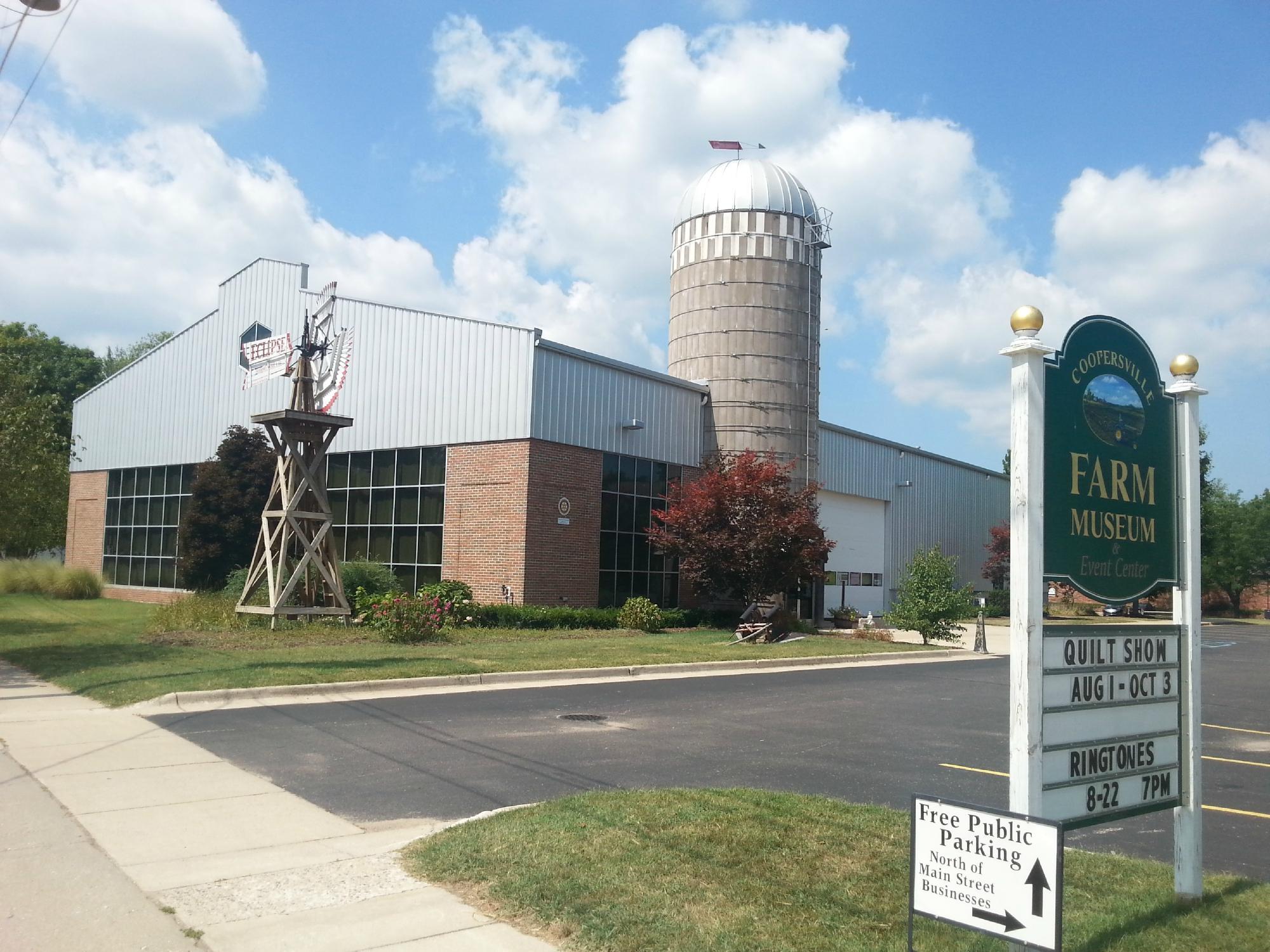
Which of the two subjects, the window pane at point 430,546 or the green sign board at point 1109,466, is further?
the window pane at point 430,546

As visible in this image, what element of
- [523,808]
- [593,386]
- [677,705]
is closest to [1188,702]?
[523,808]

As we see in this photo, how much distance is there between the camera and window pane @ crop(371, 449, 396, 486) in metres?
30.7

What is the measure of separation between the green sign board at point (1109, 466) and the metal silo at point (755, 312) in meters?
26.7

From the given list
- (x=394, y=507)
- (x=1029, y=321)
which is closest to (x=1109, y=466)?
(x=1029, y=321)

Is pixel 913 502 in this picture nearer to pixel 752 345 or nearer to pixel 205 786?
pixel 752 345

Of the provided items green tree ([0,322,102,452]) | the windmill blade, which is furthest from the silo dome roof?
green tree ([0,322,102,452])

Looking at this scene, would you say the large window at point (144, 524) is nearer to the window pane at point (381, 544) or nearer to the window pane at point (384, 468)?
the window pane at point (381, 544)

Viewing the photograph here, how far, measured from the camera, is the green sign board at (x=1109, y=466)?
18.3ft

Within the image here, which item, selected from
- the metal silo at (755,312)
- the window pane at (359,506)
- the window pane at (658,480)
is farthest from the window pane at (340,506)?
the metal silo at (755,312)

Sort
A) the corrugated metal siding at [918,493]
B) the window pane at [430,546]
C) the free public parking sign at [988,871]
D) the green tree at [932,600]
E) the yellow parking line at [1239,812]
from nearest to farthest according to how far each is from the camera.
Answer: the free public parking sign at [988,871], the yellow parking line at [1239,812], the window pane at [430,546], the green tree at [932,600], the corrugated metal siding at [918,493]

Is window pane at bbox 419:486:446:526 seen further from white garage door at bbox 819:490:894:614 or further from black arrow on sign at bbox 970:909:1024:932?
black arrow on sign at bbox 970:909:1024:932

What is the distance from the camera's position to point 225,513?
3278 centimetres

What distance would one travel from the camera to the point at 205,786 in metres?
8.60

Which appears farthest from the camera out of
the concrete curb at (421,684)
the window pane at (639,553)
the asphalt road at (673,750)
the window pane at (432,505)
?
the window pane at (639,553)
